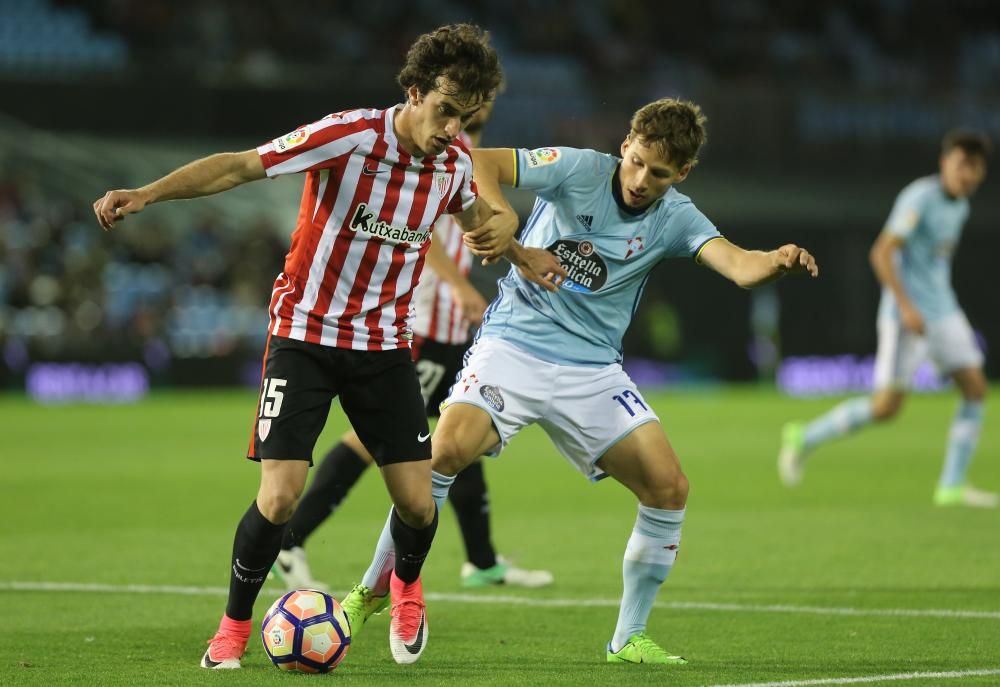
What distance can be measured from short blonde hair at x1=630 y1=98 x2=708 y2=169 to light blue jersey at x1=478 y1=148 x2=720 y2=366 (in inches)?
11.9

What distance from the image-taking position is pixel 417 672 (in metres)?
5.11

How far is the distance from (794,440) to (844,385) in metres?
13.3

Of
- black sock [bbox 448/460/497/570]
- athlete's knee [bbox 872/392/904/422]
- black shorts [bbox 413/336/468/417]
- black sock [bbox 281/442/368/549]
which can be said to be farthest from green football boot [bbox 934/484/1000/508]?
black sock [bbox 281/442/368/549]

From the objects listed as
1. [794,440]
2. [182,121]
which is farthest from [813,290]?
[794,440]

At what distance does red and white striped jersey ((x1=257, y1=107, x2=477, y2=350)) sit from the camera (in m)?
5.01

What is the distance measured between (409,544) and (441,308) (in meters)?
1.98

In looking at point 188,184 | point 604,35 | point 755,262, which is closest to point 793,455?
point 755,262

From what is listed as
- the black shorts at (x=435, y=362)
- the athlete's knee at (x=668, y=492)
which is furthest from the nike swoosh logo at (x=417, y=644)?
the black shorts at (x=435, y=362)

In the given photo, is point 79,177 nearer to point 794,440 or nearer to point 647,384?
point 647,384

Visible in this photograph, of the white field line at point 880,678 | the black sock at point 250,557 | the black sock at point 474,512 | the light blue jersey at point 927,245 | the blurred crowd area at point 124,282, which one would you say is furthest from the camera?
the blurred crowd area at point 124,282

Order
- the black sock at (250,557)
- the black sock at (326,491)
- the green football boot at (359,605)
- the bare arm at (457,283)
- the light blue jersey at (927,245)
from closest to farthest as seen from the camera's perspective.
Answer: the black sock at (250,557) < the green football boot at (359,605) < the bare arm at (457,283) < the black sock at (326,491) < the light blue jersey at (927,245)

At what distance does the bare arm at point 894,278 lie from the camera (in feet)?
33.0

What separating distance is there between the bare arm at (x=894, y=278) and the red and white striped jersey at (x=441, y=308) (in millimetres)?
3861

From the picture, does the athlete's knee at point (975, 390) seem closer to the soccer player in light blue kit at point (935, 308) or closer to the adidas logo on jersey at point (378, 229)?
the soccer player in light blue kit at point (935, 308)
